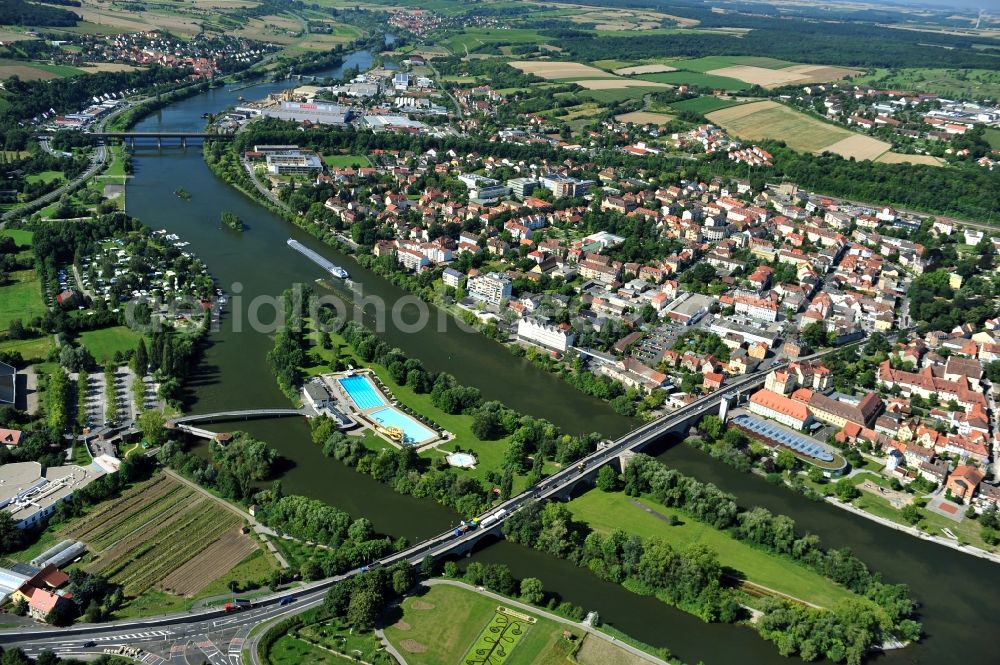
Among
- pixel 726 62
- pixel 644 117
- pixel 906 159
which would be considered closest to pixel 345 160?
pixel 644 117

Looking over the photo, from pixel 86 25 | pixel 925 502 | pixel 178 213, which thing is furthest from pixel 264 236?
pixel 86 25

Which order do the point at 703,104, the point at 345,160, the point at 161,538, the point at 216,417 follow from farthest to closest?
the point at 703,104 → the point at 345,160 → the point at 216,417 → the point at 161,538

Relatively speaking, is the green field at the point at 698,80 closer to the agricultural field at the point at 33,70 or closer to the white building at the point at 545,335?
the agricultural field at the point at 33,70

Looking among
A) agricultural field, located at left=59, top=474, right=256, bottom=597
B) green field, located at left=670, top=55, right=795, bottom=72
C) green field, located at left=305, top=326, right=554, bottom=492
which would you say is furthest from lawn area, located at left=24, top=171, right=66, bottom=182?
green field, located at left=670, top=55, right=795, bottom=72

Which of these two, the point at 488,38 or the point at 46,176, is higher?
the point at 488,38

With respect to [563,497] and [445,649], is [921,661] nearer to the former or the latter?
[563,497]

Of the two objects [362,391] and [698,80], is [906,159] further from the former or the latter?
[362,391]
